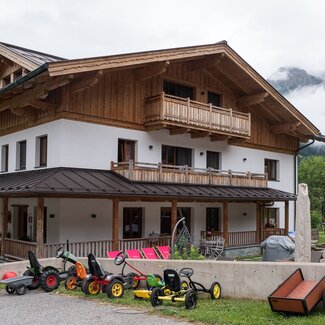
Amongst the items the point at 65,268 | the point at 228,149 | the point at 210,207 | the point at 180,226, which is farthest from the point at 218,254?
the point at 65,268

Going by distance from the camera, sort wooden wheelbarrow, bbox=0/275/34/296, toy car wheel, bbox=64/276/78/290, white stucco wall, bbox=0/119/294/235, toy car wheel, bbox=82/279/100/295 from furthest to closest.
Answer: white stucco wall, bbox=0/119/294/235
toy car wheel, bbox=64/276/78/290
wooden wheelbarrow, bbox=0/275/34/296
toy car wheel, bbox=82/279/100/295

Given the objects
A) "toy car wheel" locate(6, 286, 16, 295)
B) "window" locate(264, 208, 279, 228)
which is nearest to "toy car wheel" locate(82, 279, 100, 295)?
"toy car wheel" locate(6, 286, 16, 295)

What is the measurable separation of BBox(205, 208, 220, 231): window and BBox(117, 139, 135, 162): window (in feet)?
18.8

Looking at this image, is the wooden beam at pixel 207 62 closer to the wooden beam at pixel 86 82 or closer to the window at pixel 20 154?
the wooden beam at pixel 86 82

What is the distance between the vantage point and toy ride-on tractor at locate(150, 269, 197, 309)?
9477mm

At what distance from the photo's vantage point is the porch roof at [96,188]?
49.6 ft

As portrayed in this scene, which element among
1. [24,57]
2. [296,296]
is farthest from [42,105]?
[296,296]

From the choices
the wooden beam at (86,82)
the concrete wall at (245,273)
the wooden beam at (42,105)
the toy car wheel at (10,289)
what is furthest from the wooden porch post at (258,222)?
the toy car wheel at (10,289)

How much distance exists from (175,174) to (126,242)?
3873mm

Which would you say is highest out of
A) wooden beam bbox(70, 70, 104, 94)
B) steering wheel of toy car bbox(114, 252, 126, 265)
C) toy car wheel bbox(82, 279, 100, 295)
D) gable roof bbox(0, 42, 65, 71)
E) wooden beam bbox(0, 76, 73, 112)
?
gable roof bbox(0, 42, 65, 71)

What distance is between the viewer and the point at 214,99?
24.3 metres

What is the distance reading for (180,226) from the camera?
843 inches

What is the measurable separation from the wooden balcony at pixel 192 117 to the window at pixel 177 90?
480 mm

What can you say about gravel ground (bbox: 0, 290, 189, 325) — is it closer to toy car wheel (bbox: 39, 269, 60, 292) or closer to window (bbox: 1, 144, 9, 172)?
toy car wheel (bbox: 39, 269, 60, 292)
